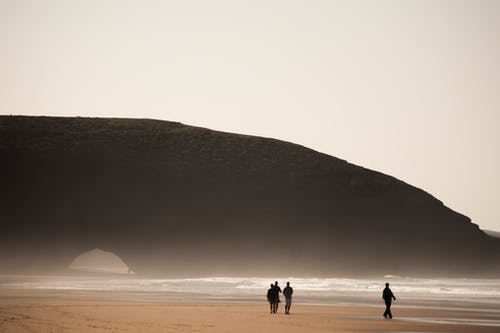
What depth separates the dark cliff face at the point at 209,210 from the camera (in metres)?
87.1

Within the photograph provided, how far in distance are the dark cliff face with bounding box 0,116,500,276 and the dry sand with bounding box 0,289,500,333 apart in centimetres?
4743

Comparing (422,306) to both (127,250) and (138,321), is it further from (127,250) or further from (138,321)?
(127,250)

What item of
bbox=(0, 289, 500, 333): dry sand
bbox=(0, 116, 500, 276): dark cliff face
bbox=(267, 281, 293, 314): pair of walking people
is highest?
bbox=(0, 116, 500, 276): dark cliff face

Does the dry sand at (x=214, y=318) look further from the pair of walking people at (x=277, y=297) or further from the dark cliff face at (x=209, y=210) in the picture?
the dark cliff face at (x=209, y=210)

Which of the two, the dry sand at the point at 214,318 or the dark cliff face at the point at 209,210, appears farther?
the dark cliff face at the point at 209,210

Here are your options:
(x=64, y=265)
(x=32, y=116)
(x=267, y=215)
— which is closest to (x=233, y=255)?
(x=267, y=215)

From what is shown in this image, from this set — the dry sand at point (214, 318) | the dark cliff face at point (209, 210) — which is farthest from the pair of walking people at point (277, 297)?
the dark cliff face at point (209, 210)

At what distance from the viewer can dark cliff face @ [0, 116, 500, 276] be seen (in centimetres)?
8706

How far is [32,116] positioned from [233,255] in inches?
1309

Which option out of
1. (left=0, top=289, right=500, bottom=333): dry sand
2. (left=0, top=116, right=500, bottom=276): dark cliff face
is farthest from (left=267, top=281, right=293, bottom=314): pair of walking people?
(left=0, top=116, right=500, bottom=276): dark cliff face

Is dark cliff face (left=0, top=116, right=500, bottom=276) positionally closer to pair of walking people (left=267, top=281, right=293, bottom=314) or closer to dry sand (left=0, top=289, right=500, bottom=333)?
dry sand (left=0, top=289, right=500, bottom=333)

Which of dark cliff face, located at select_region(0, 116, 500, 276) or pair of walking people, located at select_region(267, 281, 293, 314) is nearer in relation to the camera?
pair of walking people, located at select_region(267, 281, 293, 314)

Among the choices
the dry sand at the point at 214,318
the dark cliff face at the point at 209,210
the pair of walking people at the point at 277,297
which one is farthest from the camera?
the dark cliff face at the point at 209,210

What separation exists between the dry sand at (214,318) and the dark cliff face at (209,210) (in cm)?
4743
